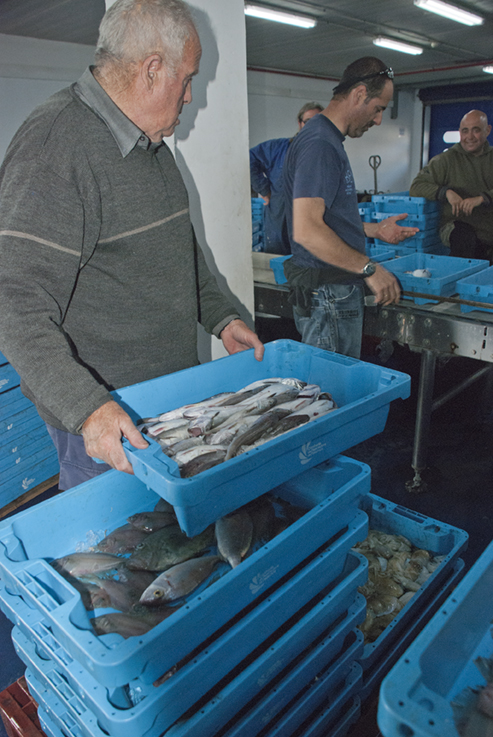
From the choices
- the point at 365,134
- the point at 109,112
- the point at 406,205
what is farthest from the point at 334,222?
the point at 365,134

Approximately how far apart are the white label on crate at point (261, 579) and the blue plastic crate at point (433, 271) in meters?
2.11

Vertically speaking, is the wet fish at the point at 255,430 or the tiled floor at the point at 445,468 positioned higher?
the wet fish at the point at 255,430

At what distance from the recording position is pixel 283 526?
1.38 metres

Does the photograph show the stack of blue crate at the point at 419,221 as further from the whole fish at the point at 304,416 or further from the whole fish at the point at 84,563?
the whole fish at the point at 84,563

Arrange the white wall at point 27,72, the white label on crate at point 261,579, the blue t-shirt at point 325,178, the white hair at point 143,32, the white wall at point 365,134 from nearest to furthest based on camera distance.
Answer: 1. the white label on crate at point 261,579
2. the white hair at point 143,32
3. the blue t-shirt at point 325,178
4. the white wall at point 27,72
5. the white wall at point 365,134

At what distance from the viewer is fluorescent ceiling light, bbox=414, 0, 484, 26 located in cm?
646

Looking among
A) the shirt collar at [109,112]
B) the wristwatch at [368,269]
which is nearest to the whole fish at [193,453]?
the shirt collar at [109,112]

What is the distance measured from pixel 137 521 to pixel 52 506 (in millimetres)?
247

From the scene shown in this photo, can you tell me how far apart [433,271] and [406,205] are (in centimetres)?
121

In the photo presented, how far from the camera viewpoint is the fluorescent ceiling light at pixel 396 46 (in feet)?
27.7

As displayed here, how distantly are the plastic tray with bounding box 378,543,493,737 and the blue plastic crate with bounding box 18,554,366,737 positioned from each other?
0.46 metres

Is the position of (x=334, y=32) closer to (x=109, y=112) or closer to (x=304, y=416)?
(x=109, y=112)

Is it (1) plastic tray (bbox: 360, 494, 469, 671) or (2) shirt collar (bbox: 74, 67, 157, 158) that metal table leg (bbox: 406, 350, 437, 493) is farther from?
(2) shirt collar (bbox: 74, 67, 157, 158)

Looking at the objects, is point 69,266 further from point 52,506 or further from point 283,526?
point 283,526
